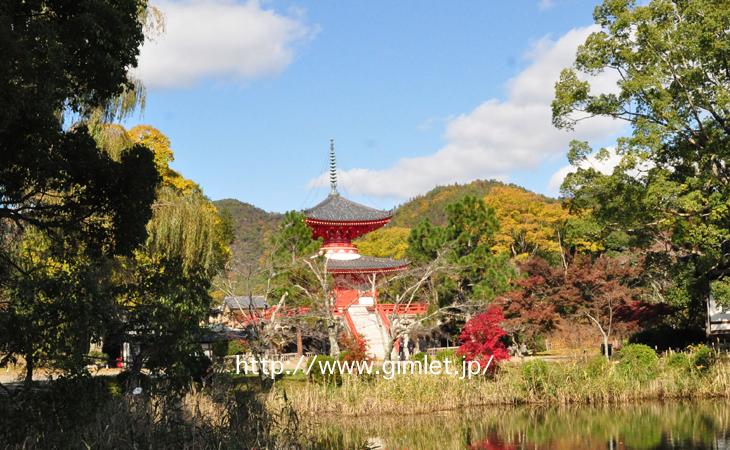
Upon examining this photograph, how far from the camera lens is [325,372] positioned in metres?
15.6

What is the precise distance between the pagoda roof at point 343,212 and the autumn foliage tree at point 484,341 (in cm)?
1112

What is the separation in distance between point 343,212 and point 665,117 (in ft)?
47.9

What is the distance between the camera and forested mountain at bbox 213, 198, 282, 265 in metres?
64.3

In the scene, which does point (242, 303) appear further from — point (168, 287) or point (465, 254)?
point (168, 287)

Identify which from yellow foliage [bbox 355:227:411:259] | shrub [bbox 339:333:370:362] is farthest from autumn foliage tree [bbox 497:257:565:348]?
yellow foliage [bbox 355:227:411:259]

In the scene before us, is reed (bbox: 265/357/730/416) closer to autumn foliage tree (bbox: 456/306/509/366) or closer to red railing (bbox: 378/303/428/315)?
autumn foliage tree (bbox: 456/306/509/366)

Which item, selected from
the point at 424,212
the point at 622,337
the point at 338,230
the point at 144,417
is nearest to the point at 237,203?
the point at 424,212

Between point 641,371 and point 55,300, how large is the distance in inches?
481

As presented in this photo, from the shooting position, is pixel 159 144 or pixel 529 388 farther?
pixel 159 144

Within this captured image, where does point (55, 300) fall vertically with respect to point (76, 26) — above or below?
below

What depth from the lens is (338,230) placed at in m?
27.2

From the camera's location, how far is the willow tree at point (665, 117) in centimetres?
1452

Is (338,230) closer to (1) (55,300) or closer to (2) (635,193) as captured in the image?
(2) (635,193)

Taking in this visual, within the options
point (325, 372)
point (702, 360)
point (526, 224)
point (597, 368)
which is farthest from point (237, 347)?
point (526, 224)
